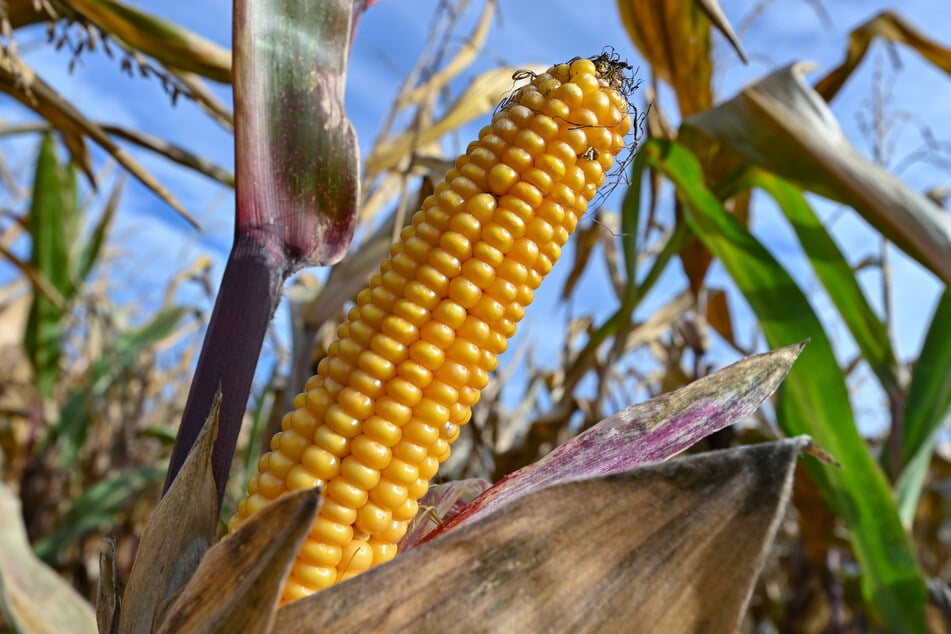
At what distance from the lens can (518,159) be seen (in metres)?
0.59

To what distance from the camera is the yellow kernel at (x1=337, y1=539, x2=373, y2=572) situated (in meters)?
0.57

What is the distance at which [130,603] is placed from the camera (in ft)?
1.71

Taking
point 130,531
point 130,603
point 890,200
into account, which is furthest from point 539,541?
point 130,531

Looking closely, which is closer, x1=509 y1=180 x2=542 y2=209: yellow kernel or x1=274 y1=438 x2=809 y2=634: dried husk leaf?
x1=274 y1=438 x2=809 y2=634: dried husk leaf

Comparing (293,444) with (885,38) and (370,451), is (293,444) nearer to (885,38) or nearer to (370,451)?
(370,451)

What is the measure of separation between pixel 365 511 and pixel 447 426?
9cm

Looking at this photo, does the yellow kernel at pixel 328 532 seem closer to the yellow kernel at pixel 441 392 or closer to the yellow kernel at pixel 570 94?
the yellow kernel at pixel 441 392

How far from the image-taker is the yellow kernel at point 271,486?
57 cm

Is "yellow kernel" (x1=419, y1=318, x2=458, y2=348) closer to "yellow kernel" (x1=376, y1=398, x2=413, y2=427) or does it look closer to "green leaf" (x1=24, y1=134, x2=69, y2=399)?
"yellow kernel" (x1=376, y1=398, x2=413, y2=427)

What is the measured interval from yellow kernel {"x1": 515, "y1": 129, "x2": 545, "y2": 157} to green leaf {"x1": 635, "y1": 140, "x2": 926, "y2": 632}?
0.92 m

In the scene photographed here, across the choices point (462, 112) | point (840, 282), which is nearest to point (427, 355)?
point (840, 282)

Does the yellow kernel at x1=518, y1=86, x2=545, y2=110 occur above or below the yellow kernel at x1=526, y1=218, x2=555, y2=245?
above

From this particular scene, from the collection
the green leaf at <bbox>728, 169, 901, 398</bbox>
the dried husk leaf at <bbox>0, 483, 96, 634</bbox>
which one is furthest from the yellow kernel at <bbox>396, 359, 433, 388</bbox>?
the green leaf at <bbox>728, 169, 901, 398</bbox>

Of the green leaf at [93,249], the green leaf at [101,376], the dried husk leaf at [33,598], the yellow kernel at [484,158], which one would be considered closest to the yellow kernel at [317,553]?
the yellow kernel at [484,158]
